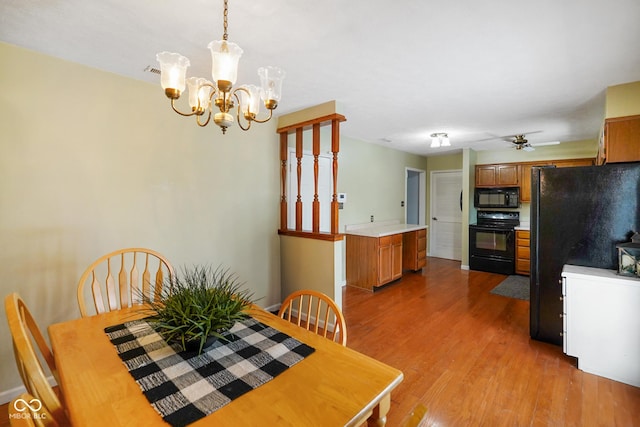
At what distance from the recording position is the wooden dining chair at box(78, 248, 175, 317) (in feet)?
5.79

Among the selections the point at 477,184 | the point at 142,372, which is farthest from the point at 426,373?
the point at 477,184

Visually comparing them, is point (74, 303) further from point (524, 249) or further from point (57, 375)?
point (524, 249)

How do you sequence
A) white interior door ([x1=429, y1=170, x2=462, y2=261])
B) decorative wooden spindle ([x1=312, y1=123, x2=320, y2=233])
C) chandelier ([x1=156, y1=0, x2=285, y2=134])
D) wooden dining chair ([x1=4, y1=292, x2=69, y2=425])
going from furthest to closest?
white interior door ([x1=429, y1=170, x2=462, y2=261])
decorative wooden spindle ([x1=312, y1=123, x2=320, y2=233])
chandelier ([x1=156, y1=0, x2=285, y2=134])
wooden dining chair ([x1=4, y1=292, x2=69, y2=425])

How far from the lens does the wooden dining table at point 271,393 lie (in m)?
0.89

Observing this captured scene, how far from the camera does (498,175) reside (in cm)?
563

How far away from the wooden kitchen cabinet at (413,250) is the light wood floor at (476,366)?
44.7 inches

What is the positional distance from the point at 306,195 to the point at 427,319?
2071 millimetres

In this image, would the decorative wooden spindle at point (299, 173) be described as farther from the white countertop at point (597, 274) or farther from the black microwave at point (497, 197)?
the black microwave at point (497, 197)

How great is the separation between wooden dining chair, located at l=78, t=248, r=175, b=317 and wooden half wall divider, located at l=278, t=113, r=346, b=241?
54.8 inches

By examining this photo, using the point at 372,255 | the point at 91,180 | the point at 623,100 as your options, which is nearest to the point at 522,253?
the point at 372,255

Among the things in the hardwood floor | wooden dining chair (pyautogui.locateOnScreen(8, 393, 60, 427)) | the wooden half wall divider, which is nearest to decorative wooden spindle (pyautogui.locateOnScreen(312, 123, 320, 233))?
the wooden half wall divider

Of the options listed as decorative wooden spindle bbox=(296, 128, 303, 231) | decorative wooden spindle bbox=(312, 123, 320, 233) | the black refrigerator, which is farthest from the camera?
decorative wooden spindle bbox=(296, 128, 303, 231)

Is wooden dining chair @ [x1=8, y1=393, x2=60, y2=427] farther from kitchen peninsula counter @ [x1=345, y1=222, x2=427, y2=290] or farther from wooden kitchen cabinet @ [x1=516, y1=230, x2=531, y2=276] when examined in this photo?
wooden kitchen cabinet @ [x1=516, y1=230, x2=531, y2=276]

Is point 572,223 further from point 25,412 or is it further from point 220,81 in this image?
point 25,412
